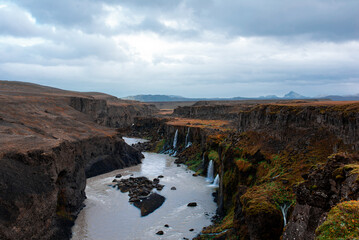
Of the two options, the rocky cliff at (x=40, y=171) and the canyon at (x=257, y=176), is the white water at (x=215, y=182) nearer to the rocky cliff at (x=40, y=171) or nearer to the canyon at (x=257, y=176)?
the canyon at (x=257, y=176)

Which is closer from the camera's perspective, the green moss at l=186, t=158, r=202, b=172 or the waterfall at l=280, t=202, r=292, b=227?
the waterfall at l=280, t=202, r=292, b=227

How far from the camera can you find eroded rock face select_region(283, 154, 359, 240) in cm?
1130

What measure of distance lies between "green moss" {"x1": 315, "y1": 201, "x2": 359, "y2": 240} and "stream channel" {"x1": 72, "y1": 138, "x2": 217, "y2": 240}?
64.7 feet

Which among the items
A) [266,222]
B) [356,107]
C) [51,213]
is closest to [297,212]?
[266,222]

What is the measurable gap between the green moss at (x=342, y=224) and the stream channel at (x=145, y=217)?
19.7 meters

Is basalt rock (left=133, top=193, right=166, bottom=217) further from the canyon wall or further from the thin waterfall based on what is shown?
the canyon wall

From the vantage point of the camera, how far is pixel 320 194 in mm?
11977

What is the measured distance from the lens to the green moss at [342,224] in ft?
25.5

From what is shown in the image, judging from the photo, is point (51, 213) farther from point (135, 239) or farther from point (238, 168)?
point (238, 168)

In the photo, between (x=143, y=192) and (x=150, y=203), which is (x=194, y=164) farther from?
(x=150, y=203)

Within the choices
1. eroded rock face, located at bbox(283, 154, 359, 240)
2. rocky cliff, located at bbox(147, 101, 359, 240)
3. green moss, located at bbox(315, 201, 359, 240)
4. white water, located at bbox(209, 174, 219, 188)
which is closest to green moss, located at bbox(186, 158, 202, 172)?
white water, located at bbox(209, 174, 219, 188)

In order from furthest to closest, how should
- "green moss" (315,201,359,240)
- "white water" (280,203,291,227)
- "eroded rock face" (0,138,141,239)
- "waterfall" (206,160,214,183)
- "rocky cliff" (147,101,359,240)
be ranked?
"waterfall" (206,160,214,183)
"eroded rock face" (0,138,141,239)
"white water" (280,203,291,227)
"rocky cliff" (147,101,359,240)
"green moss" (315,201,359,240)

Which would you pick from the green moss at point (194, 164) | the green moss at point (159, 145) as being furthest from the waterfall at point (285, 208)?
the green moss at point (159, 145)

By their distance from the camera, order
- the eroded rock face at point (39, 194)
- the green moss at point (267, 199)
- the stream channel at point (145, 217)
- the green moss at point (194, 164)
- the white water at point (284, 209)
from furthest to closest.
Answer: the green moss at point (194, 164), the stream channel at point (145, 217), the eroded rock face at point (39, 194), the green moss at point (267, 199), the white water at point (284, 209)
